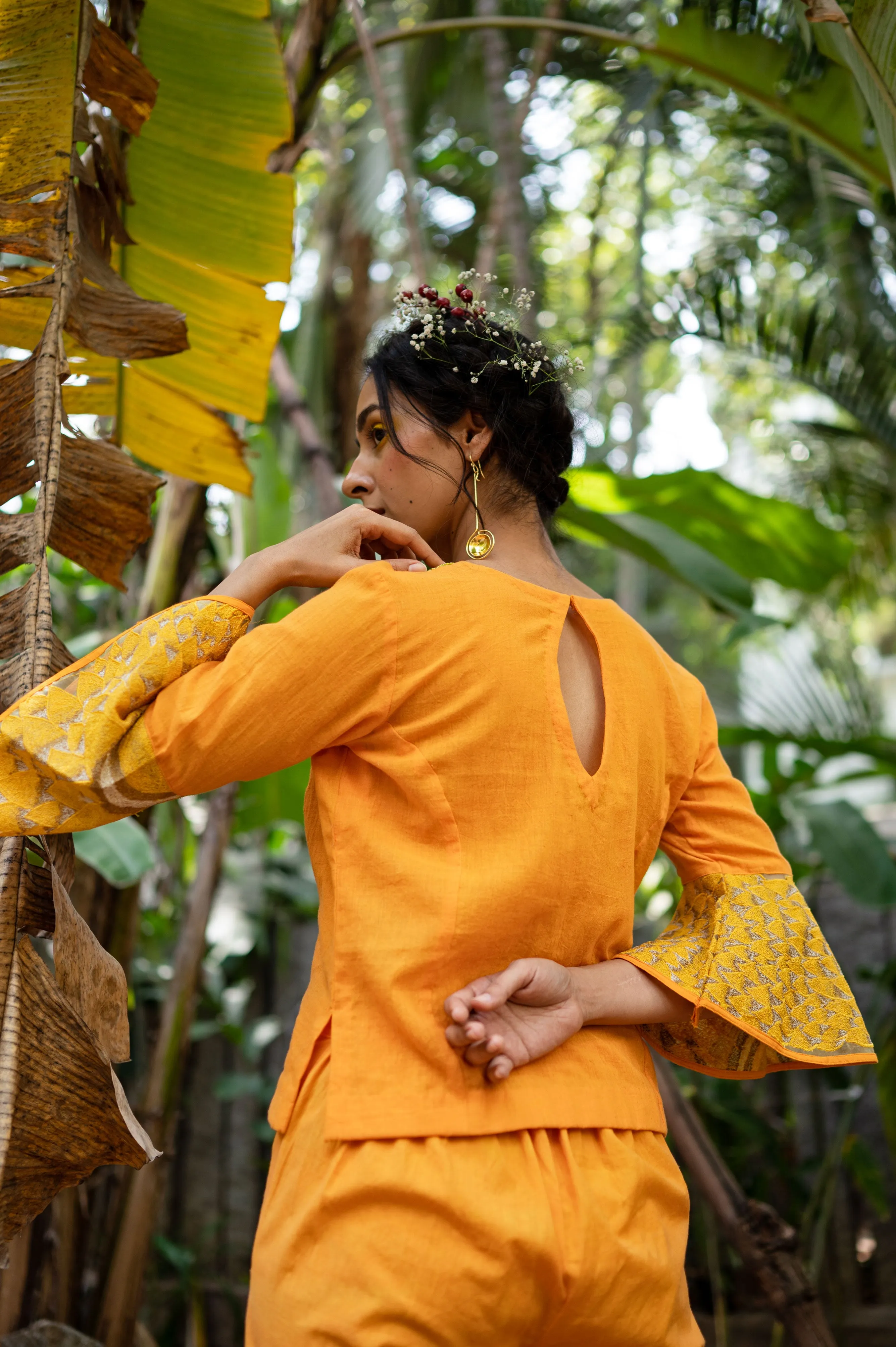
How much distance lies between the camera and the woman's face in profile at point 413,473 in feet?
4.83

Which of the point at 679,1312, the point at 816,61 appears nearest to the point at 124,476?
the point at 679,1312

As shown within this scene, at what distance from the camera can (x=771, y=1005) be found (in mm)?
A: 1421

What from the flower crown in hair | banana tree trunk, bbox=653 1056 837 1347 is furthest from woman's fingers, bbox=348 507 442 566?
banana tree trunk, bbox=653 1056 837 1347

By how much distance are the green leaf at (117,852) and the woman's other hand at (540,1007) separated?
1.18 metres

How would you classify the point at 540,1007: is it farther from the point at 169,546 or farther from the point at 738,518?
the point at 738,518

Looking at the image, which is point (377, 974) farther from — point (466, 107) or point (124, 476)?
point (466, 107)

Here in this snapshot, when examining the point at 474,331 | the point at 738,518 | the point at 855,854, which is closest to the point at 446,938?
the point at 474,331

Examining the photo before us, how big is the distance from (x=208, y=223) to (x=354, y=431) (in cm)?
177

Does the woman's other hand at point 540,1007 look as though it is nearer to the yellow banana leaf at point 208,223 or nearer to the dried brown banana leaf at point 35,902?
the dried brown banana leaf at point 35,902

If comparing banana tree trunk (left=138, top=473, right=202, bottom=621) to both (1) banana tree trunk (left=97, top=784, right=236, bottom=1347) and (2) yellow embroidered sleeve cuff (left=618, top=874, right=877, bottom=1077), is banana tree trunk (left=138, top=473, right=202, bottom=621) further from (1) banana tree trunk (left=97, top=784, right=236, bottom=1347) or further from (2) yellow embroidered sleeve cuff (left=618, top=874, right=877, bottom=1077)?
(2) yellow embroidered sleeve cuff (left=618, top=874, right=877, bottom=1077)

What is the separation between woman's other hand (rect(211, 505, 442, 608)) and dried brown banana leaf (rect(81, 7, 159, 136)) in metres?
0.94

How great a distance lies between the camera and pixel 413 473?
1472 millimetres

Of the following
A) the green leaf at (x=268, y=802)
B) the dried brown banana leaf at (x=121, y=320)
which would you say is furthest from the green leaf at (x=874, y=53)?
the green leaf at (x=268, y=802)

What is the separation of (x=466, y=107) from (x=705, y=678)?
10.4 feet
